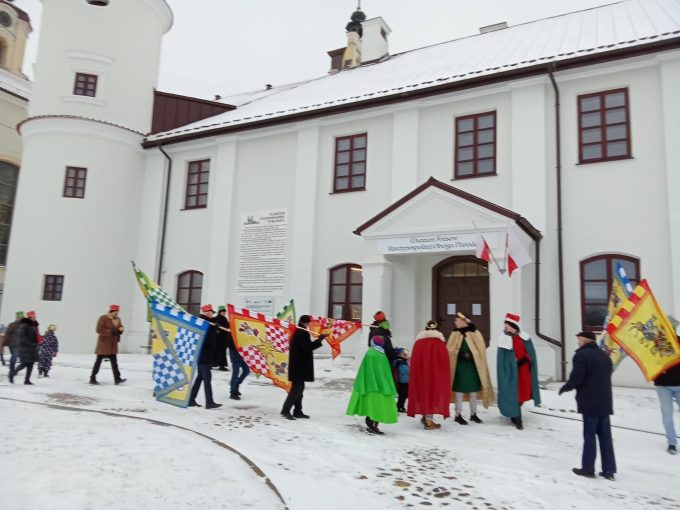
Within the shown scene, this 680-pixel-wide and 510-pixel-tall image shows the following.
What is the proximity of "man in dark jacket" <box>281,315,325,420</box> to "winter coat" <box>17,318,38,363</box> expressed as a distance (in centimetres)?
604

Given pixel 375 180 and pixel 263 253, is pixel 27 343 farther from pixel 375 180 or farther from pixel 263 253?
pixel 375 180

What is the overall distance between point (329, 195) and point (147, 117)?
919 cm

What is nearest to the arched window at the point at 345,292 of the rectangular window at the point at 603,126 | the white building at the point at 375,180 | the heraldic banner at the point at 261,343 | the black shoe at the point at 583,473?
the white building at the point at 375,180

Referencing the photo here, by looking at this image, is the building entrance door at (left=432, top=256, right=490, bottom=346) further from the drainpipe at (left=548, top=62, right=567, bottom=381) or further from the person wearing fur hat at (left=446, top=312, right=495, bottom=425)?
the person wearing fur hat at (left=446, top=312, right=495, bottom=425)

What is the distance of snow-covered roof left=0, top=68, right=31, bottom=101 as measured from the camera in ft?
91.6

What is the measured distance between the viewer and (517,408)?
8.19 m

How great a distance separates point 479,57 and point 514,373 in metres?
12.8

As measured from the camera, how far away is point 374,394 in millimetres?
7695

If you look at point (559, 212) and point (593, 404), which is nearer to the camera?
point (593, 404)

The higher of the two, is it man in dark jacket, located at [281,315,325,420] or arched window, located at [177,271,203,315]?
arched window, located at [177,271,203,315]

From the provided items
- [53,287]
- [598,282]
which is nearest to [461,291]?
[598,282]

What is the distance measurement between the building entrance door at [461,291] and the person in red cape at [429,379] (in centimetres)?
678

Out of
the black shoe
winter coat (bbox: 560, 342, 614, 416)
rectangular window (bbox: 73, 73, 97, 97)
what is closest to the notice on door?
rectangular window (bbox: 73, 73, 97, 97)

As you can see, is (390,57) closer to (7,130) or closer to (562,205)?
(562,205)
